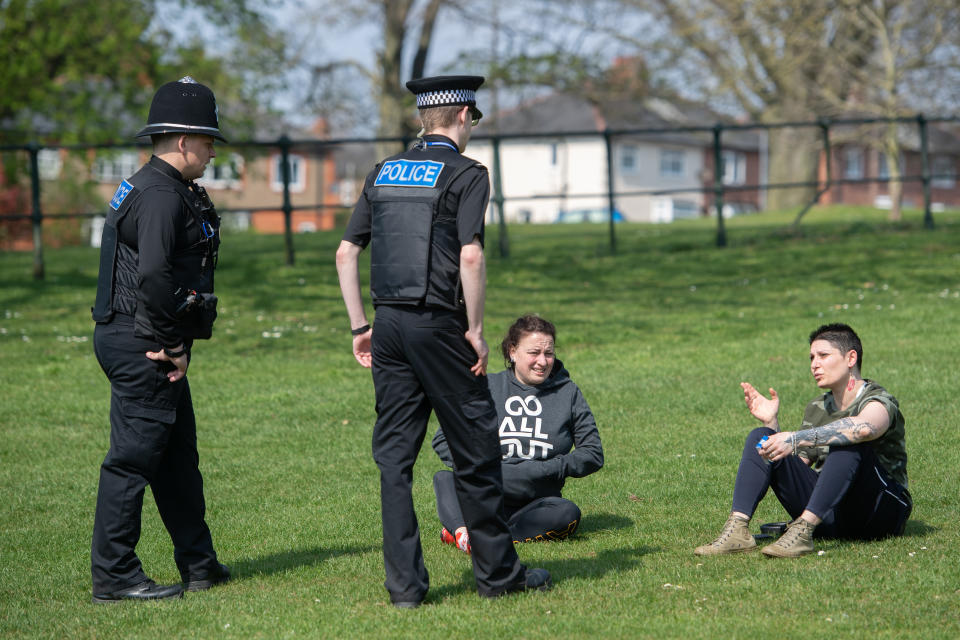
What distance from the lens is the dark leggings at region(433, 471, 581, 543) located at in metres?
5.54

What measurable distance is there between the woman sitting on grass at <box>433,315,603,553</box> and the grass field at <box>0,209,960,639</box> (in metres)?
0.16

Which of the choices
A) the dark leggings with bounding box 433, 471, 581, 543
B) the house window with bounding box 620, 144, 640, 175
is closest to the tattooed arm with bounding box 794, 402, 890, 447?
the dark leggings with bounding box 433, 471, 581, 543

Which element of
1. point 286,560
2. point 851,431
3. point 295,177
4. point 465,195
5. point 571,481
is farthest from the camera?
point 295,177

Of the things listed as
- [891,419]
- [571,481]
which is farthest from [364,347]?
[571,481]

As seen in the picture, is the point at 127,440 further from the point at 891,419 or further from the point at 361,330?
the point at 891,419

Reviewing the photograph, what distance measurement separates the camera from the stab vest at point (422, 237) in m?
4.25

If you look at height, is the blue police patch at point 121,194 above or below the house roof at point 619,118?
below

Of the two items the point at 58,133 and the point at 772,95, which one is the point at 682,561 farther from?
the point at 772,95

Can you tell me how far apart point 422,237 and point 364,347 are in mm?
579

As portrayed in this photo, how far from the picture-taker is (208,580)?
496cm

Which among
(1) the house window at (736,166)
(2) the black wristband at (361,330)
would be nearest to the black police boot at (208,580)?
(2) the black wristband at (361,330)

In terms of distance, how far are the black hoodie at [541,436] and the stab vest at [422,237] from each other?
4.81 ft

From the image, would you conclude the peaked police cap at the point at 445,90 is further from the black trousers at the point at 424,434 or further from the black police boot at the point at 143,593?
the black police boot at the point at 143,593

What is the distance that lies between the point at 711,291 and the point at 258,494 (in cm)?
866
